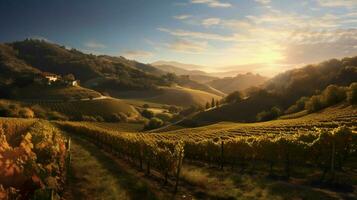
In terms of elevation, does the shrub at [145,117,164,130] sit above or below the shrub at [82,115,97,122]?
below

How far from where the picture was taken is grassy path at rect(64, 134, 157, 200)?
2845 centimetres

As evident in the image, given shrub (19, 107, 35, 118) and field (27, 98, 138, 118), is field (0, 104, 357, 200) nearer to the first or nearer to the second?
shrub (19, 107, 35, 118)

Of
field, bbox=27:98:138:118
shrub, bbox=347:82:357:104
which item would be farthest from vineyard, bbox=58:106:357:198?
field, bbox=27:98:138:118

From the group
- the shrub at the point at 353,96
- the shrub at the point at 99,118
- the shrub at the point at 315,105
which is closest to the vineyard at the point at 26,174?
the shrub at the point at 353,96

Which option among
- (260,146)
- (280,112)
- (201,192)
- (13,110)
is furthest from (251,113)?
(201,192)

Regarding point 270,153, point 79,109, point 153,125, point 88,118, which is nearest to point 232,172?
point 270,153

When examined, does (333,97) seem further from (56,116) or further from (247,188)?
(247,188)

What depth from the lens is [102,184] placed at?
3250 cm

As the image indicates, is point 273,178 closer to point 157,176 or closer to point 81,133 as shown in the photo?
point 157,176

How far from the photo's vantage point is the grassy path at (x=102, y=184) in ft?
93.4

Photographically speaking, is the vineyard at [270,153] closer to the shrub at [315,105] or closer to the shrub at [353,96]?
the shrub at [353,96]

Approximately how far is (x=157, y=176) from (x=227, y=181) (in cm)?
694

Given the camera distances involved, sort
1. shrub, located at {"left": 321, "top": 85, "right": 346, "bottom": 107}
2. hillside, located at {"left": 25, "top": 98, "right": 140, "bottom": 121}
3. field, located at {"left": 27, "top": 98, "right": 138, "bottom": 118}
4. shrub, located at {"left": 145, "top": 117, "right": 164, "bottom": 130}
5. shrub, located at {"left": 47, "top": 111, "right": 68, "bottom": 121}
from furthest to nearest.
Result: 1. field, located at {"left": 27, "top": 98, "right": 138, "bottom": 118}
2. hillside, located at {"left": 25, "top": 98, "right": 140, "bottom": 121}
3. shrub, located at {"left": 47, "top": 111, "right": 68, "bottom": 121}
4. shrub, located at {"left": 145, "top": 117, "right": 164, "bottom": 130}
5. shrub, located at {"left": 321, "top": 85, "right": 346, "bottom": 107}

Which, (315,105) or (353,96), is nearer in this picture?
(353,96)
